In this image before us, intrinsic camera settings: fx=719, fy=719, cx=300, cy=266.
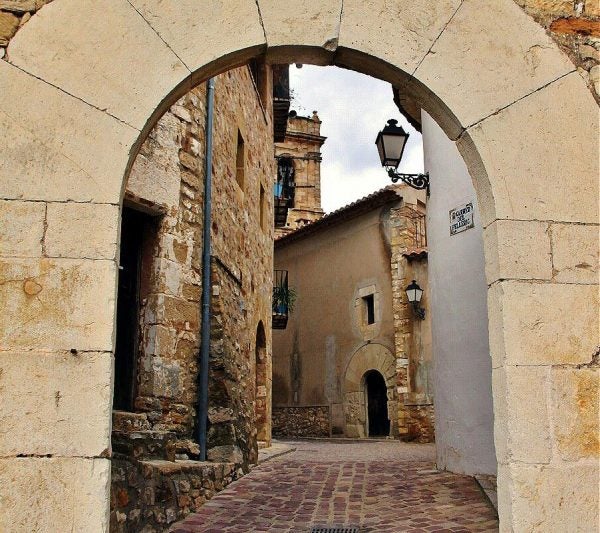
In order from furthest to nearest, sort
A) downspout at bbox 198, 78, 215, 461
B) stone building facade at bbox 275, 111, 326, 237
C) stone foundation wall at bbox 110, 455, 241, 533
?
1. stone building facade at bbox 275, 111, 326, 237
2. downspout at bbox 198, 78, 215, 461
3. stone foundation wall at bbox 110, 455, 241, 533

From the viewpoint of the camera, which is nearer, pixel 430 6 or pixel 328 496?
pixel 430 6

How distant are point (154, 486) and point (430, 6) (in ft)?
11.7

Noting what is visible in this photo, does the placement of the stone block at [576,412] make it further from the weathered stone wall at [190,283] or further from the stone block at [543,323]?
the weathered stone wall at [190,283]

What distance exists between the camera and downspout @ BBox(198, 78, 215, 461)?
21.7 feet

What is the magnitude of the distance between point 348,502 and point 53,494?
3.80 meters

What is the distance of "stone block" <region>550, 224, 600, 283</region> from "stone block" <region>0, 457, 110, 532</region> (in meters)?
2.04

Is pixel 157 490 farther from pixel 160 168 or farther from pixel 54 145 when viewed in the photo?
pixel 54 145

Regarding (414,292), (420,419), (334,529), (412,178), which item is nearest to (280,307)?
(414,292)

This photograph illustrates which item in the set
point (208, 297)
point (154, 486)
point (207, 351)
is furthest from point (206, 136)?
point (154, 486)

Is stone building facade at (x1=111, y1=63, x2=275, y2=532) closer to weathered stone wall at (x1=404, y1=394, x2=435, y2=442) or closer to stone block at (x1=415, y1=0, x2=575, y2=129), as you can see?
stone block at (x1=415, y1=0, x2=575, y2=129)

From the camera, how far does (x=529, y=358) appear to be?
2936mm

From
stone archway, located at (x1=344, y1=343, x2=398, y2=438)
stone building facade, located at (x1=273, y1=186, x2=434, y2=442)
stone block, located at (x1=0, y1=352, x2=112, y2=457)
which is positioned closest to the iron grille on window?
stone building facade, located at (x1=273, y1=186, x2=434, y2=442)

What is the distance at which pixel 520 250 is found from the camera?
119 inches

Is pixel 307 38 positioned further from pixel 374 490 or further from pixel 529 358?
pixel 374 490
